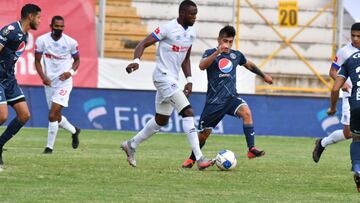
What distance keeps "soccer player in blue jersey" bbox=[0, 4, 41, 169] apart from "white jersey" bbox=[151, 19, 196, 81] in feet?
6.02

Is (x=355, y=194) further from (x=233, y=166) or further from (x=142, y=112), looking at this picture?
(x=142, y=112)

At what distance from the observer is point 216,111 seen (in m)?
15.3

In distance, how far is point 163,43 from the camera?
14.4m

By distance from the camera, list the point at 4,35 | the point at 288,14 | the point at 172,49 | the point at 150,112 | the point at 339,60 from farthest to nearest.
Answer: the point at 288,14, the point at 150,112, the point at 339,60, the point at 172,49, the point at 4,35

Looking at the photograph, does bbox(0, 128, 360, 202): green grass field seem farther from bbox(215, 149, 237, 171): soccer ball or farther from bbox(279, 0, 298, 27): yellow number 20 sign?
bbox(279, 0, 298, 27): yellow number 20 sign

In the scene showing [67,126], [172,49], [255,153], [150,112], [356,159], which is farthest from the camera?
[150,112]

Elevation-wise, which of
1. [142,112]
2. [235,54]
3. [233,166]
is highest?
[235,54]

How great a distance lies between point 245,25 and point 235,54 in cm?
1655

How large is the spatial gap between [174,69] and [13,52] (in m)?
2.31

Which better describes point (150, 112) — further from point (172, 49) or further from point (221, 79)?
point (172, 49)

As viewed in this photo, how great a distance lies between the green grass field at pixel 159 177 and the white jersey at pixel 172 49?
1368mm

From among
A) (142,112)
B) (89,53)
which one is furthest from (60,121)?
(89,53)

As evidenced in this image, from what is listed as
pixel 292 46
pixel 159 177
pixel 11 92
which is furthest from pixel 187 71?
pixel 292 46

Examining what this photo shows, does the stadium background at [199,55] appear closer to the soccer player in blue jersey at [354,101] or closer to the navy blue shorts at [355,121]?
the soccer player in blue jersey at [354,101]
